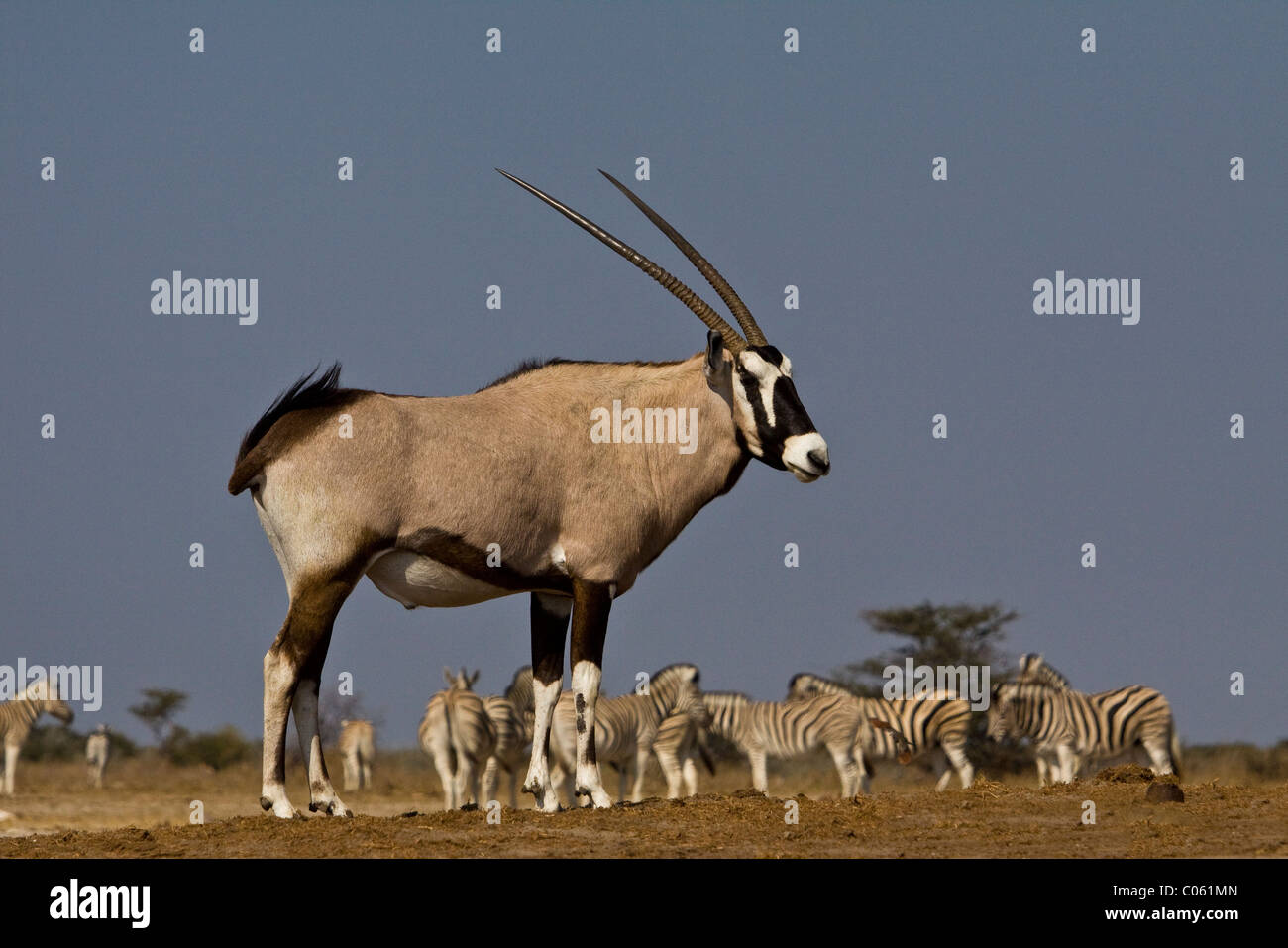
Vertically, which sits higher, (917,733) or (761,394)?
(761,394)

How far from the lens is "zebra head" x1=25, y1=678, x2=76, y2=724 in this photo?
109 ft

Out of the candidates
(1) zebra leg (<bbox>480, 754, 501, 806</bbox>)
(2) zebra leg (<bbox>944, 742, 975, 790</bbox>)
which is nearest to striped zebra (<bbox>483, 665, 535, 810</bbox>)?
(1) zebra leg (<bbox>480, 754, 501, 806</bbox>)

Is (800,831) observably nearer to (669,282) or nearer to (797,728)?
(669,282)

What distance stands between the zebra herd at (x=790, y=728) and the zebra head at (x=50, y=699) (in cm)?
1085

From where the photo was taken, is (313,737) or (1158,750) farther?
(1158,750)

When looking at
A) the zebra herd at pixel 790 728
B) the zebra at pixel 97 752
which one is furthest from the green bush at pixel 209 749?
the zebra herd at pixel 790 728

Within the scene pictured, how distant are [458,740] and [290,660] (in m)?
12.9

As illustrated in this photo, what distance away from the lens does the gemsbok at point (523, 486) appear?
38.0ft

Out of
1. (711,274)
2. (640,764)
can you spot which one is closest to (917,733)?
(640,764)

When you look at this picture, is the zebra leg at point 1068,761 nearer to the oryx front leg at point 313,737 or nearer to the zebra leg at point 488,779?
the zebra leg at point 488,779

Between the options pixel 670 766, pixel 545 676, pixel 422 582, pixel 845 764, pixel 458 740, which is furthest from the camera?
pixel 670 766

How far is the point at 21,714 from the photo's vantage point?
32312 millimetres

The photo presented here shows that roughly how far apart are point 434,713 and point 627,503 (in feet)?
41.8
